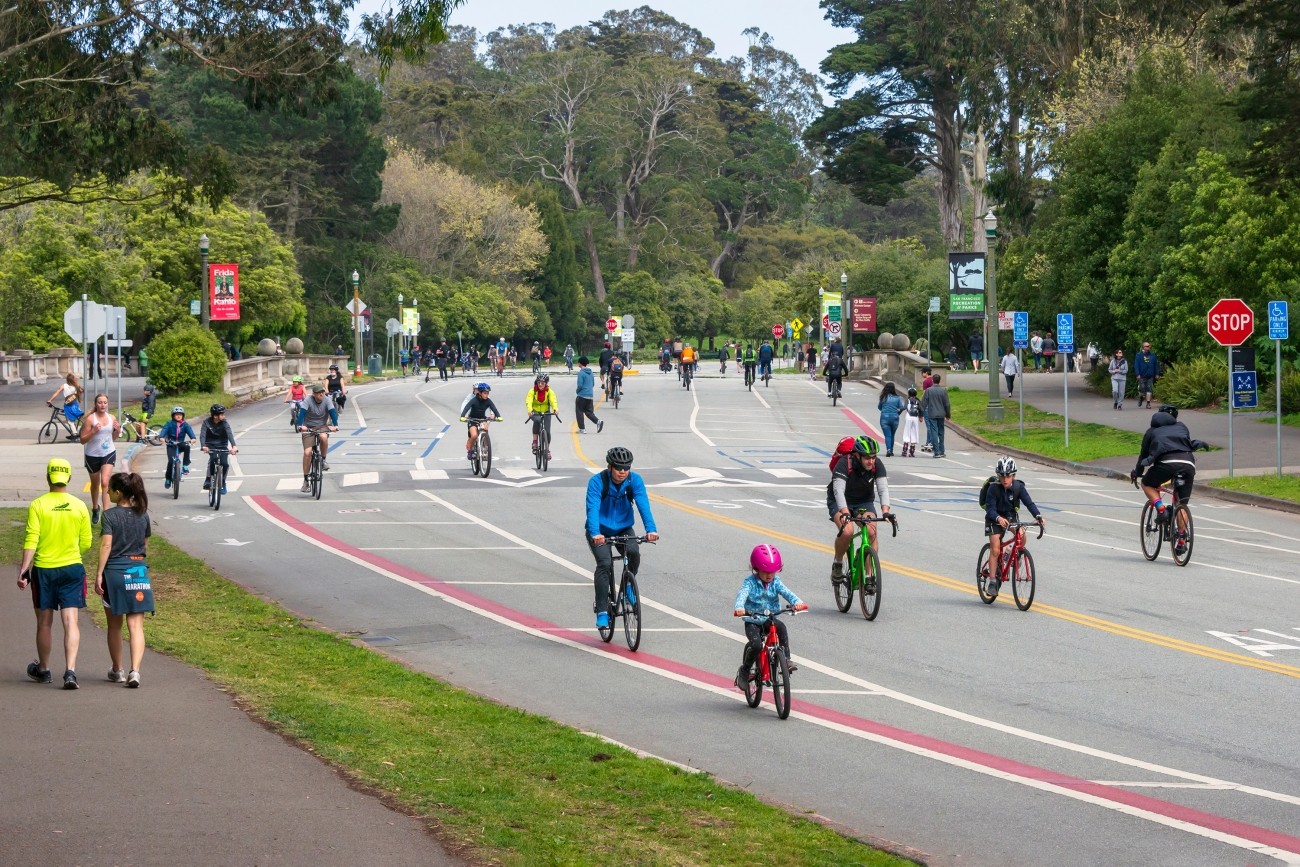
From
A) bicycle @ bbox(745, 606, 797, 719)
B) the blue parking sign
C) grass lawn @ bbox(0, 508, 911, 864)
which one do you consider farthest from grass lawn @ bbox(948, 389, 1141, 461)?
grass lawn @ bbox(0, 508, 911, 864)

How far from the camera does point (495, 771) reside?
9578 millimetres

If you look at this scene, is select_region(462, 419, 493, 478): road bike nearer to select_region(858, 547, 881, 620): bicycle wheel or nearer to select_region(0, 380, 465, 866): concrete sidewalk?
select_region(858, 547, 881, 620): bicycle wheel

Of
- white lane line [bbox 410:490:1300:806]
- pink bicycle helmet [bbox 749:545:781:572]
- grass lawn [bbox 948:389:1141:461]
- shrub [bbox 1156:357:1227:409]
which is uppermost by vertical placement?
shrub [bbox 1156:357:1227:409]

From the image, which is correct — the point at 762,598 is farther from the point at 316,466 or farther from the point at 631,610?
the point at 316,466

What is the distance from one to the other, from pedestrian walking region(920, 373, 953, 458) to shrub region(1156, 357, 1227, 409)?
10615 millimetres

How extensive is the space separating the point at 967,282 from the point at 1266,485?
20.0 metres

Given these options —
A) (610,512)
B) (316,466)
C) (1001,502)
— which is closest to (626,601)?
(610,512)

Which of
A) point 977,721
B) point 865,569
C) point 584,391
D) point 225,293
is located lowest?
point 977,721

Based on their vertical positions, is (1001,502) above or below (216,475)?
above

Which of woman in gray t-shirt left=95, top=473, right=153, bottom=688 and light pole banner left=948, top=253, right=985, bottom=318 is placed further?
light pole banner left=948, top=253, right=985, bottom=318

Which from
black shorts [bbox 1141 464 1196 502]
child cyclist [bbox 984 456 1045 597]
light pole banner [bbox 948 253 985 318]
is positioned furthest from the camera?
light pole banner [bbox 948 253 985 318]

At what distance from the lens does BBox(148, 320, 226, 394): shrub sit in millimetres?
50094

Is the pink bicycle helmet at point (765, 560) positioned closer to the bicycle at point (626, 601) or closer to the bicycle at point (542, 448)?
the bicycle at point (626, 601)

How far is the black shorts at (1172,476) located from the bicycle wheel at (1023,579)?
4039 millimetres
